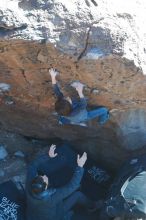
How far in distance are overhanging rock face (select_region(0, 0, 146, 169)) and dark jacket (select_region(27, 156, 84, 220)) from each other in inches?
36.7

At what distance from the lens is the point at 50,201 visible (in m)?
5.68

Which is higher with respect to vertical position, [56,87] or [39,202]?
[56,87]

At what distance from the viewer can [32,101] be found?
Answer: 605cm

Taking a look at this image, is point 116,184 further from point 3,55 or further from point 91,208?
point 3,55

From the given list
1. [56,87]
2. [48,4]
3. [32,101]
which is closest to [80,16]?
[48,4]

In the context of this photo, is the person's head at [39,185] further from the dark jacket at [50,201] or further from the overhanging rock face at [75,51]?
the overhanging rock face at [75,51]

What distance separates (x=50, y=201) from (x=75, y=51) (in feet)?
5.56

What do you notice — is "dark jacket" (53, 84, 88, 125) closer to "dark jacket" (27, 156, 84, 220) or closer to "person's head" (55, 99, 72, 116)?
"person's head" (55, 99, 72, 116)

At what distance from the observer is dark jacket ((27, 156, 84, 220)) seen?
223 inches

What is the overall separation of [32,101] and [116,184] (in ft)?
4.52

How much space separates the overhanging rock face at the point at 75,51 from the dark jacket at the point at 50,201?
3.06 feet

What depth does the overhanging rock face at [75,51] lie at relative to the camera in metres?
5.08

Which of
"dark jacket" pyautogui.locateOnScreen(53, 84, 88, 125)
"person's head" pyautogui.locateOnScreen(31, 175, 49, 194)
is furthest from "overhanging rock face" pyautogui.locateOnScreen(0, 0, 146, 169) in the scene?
"person's head" pyautogui.locateOnScreen(31, 175, 49, 194)

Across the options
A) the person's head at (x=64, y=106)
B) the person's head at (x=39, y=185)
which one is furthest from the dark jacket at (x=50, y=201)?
the person's head at (x=64, y=106)
